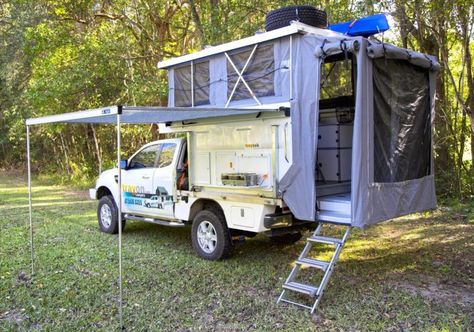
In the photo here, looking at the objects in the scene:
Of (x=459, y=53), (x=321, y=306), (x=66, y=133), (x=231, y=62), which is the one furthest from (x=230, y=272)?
(x=66, y=133)

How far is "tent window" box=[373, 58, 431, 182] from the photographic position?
4.98 metres

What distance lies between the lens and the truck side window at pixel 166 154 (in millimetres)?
7004

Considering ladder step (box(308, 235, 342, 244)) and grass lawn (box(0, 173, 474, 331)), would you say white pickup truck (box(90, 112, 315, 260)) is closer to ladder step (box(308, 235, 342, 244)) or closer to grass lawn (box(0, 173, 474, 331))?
grass lawn (box(0, 173, 474, 331))

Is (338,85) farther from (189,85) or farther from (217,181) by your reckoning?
(189,85)

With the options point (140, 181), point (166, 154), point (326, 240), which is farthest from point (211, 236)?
point (326, 240)

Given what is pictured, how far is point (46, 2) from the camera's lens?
1384 cm

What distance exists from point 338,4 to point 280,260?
18.4 ft

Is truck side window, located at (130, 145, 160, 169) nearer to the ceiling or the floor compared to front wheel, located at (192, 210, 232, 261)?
nearer to the ceiling

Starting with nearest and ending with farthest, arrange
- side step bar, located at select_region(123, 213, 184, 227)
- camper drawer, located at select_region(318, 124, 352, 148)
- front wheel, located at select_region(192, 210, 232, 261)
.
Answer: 1. camper drawer, located at select_region(318, 124, 352, 148)
2. front wheel, located at select_region(192, 210, 232, 261)
3. side step bar, located at select_region(123, 213, 184, 227)

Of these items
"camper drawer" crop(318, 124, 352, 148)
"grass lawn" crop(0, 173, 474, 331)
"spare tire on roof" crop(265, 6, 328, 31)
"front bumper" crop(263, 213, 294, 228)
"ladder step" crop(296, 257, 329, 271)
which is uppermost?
"spare tire on roof" crop(265, 6, 328, 31)

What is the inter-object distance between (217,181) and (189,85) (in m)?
1.74

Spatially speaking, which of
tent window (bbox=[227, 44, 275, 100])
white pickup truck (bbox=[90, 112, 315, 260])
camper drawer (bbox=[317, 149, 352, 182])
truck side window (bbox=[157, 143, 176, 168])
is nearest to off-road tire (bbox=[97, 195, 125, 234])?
white pickup truck (bbox=[90, 112, 315, 260])

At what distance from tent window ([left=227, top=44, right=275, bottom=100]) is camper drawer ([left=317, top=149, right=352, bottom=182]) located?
1.16m

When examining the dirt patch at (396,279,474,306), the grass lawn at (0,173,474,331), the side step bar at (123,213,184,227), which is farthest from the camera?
the side step bar at (123,213,184,227)
